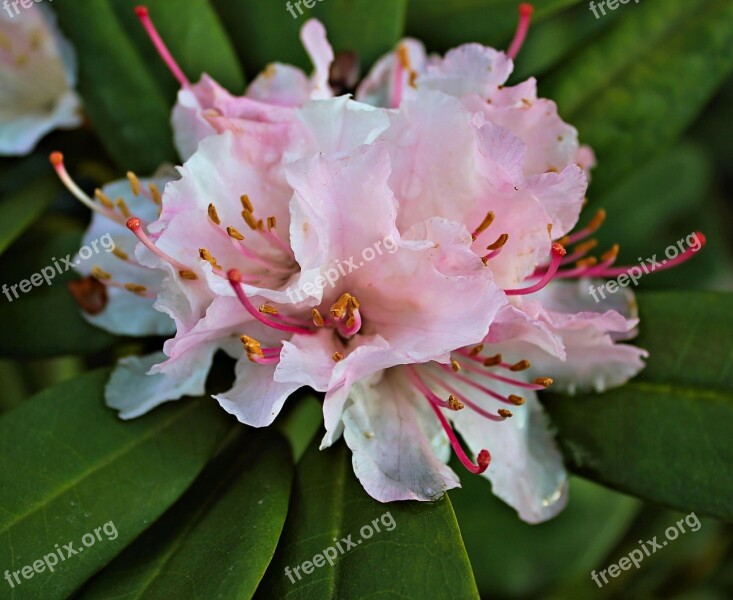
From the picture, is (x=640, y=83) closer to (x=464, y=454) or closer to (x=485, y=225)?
(x=485, y=225)

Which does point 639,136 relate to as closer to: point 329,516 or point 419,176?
point 419,176

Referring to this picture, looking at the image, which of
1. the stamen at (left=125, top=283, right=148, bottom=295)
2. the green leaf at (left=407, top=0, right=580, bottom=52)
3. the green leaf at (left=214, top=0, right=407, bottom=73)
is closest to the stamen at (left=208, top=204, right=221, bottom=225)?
the stamen at (left=125, top=283, right=148, bottom=295)

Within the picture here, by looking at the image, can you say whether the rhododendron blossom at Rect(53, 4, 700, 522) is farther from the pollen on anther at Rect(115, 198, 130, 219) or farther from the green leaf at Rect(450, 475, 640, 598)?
the green leaf at Rect(450, 475, 640, 598)

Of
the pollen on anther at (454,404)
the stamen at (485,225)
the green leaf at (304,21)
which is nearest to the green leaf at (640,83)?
the green leaf at (304,21)

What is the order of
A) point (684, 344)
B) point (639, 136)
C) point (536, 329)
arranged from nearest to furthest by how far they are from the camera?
point (536, 329) < point (684, 344) < point (639, 136)

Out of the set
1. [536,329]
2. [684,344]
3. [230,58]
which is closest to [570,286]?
[684,344]

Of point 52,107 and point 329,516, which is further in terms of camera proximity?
point 52,107

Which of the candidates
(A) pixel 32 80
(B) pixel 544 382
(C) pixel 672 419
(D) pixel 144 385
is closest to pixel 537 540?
(C) pixel 672 419
